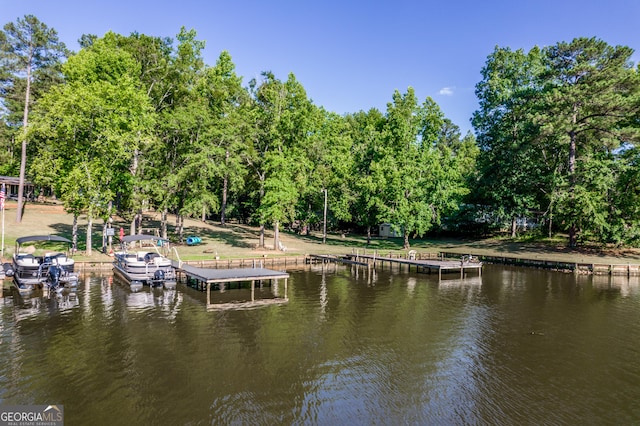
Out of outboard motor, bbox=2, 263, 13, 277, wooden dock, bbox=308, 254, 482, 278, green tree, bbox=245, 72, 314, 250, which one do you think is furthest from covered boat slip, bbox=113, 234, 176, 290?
wooden dock, bbox=308, 254, 482, 278

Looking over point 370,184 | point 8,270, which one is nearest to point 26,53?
point 8,270

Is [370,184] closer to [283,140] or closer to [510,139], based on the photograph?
[283,140]

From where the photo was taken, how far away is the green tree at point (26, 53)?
4506 centimetres

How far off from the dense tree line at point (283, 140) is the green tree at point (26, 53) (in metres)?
0.14

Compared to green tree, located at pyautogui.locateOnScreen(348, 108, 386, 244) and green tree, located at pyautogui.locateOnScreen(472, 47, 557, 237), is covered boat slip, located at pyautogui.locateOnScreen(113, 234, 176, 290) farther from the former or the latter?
green tree, located at pyautogui.locateOnScreen(472, 47, 557, 237)

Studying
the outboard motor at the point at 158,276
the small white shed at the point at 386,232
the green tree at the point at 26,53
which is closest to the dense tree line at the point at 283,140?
Answer: the green tree at the point at 26,53

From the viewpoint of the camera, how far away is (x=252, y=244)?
4841 cm

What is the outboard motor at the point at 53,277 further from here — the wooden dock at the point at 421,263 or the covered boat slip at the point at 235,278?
the wooden dock at the point at 421,263

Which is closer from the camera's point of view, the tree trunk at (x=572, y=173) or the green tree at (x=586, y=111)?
the green tree at (x=586, y=111)

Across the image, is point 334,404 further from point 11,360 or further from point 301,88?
point 301,88

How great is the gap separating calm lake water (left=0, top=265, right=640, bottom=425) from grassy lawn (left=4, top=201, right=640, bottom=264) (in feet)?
48.2

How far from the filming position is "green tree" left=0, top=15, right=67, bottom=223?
148ft

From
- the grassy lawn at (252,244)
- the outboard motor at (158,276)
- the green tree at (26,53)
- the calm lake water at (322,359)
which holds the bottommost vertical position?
the calm lake water at (322,359)

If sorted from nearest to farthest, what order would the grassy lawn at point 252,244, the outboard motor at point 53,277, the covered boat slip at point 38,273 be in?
1. the covered boat slip at point 38,273
2. the outboard motor at point 53,277
3. the grassy lawn at point 252,244
